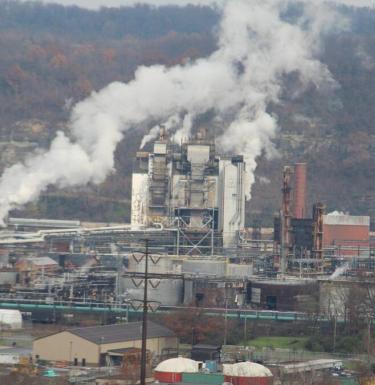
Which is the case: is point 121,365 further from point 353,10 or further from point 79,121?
point 353,10

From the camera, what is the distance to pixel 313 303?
45.1 meters

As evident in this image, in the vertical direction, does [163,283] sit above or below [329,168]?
below

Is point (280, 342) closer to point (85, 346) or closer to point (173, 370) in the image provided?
point (85, 346)

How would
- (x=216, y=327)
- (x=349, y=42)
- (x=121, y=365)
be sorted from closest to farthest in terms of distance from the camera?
(x=121, y=365)
(x=216, y=327)
(x=349, y=42)

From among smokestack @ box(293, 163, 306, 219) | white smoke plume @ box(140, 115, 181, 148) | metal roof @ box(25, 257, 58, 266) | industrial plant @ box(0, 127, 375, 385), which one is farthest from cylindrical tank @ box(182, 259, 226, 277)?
white smoke plume @ box(140, 115, 181, 148)

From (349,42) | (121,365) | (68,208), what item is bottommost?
(121,365)

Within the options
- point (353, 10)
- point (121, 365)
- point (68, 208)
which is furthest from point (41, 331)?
point (353, 10)

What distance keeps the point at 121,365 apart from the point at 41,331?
7.91m

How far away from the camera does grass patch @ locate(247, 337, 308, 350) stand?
40031 millimetres

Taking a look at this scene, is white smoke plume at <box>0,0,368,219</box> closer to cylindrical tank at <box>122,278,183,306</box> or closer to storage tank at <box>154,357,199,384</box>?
cylindrical tank at <box>122,278,183,306</box>

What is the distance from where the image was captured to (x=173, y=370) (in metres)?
31.1

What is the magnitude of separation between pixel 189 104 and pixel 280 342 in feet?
107

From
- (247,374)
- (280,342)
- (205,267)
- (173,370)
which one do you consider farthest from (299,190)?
(247,374)

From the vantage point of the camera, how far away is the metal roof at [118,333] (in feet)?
121
